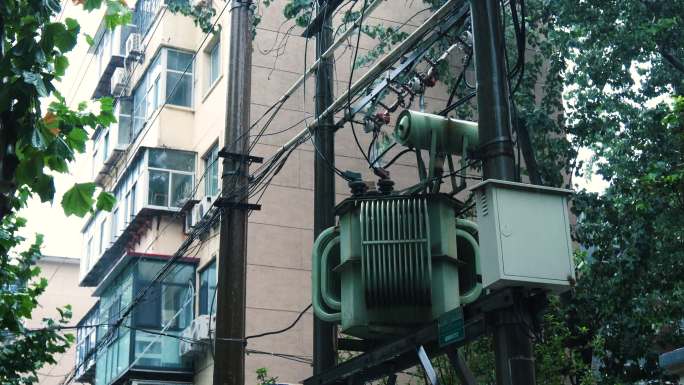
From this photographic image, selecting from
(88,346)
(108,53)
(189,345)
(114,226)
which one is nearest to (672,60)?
(189,345)

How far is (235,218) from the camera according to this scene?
1238 cm

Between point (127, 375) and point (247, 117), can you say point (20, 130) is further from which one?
point (127, 375)

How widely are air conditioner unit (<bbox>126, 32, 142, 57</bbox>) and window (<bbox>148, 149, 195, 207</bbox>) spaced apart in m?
4.83

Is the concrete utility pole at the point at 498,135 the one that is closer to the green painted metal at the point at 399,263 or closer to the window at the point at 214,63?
the green painted metal at the point at 399,263

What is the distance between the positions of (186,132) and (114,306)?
15.3 ft

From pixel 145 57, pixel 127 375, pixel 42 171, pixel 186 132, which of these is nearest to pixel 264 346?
pixel 127 375

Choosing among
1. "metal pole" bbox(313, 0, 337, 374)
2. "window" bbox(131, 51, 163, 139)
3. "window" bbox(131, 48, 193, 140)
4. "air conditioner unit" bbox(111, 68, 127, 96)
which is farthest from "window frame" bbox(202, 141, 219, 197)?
"metal pole" bbox(313, 0, 337, 374)

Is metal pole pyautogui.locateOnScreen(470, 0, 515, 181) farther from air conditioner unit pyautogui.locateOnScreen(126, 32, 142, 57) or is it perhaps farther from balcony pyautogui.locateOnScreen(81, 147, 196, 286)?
air conditioner unit pyautogui.locateOnScreen(126, 32, 142, 57)

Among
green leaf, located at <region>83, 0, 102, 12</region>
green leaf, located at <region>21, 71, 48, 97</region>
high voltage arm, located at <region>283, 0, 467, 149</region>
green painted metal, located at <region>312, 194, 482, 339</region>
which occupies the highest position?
high voltage arm, located at <region>283, 0, 467, 149</region>

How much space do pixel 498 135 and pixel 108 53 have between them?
979 inches

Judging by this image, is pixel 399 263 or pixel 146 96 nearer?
pixel 399 263

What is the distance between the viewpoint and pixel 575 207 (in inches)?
663

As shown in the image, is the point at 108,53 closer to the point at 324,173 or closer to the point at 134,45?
the point at 134,45

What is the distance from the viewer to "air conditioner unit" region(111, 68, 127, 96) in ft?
92.8
